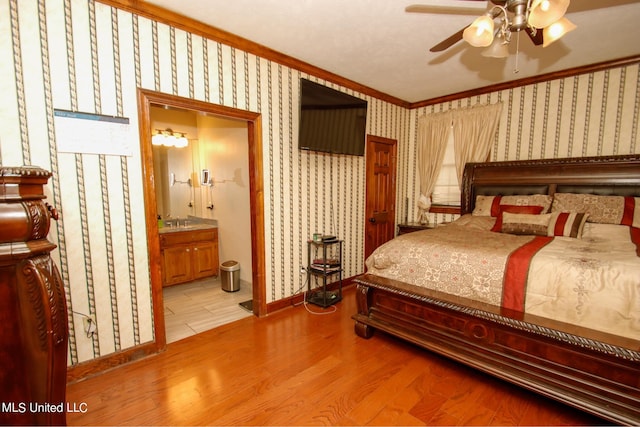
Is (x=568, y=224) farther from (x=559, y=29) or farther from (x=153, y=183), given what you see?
(x=153, y=183)

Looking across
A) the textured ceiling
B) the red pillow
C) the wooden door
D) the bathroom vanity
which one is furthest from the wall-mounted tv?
the bathroom vanity

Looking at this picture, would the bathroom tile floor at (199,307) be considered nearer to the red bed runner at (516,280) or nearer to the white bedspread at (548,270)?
the white bedspread at (548,270)

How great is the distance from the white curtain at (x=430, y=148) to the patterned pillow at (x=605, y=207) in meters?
1.70

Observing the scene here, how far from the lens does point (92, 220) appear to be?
7.02ft

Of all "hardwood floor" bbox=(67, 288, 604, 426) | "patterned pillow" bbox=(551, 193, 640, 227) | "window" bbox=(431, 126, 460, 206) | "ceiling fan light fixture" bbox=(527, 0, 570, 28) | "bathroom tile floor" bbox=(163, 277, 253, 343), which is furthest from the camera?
"window" bbox=(431, 126, 460, 206)

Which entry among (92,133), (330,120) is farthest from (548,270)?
(92,133)

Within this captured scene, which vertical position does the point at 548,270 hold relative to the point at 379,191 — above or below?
below

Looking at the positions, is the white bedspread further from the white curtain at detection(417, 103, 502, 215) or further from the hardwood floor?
the white curtain at detection(417, 103, 502, 215)

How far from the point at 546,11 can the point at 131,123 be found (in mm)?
2673

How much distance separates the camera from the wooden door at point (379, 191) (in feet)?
14.0

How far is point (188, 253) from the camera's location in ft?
13.5

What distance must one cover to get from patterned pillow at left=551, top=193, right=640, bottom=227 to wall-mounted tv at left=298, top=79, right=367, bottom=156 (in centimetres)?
229

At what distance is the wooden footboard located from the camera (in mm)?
1626

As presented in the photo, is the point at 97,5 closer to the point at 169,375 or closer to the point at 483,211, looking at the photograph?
the point at 169,375
